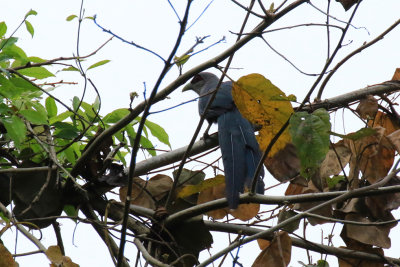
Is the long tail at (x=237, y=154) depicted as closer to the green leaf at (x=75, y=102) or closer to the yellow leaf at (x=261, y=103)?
the yellow leaf at (x=261, y=103)

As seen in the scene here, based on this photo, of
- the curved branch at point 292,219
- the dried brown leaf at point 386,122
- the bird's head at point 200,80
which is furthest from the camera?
the bird's head at point 200,80

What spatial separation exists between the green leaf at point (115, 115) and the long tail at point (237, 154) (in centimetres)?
70

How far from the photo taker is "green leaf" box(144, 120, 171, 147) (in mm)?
3453

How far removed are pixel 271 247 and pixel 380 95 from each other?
113 cm

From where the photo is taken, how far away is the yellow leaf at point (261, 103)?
98.5 inches

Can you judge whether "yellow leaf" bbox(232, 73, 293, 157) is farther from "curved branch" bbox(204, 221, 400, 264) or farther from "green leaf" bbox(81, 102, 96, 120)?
"green leaf" bbox(81, 102, 96, 120)

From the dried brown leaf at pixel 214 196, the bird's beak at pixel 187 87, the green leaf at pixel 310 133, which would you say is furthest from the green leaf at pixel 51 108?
the bird's beak at pixel 187 87

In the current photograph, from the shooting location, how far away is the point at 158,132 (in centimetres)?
346

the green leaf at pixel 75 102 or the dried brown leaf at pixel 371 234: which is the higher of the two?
the green leaf at pixel 75 102

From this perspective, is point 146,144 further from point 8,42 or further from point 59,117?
point 8,42

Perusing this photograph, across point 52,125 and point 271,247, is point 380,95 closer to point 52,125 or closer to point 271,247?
point 271,247

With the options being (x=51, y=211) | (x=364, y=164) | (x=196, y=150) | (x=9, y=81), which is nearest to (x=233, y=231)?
(x=196, y=150)

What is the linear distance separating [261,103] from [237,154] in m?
1.19

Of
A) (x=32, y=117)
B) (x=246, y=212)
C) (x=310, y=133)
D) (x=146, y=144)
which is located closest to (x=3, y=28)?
(x=32, y=117)
